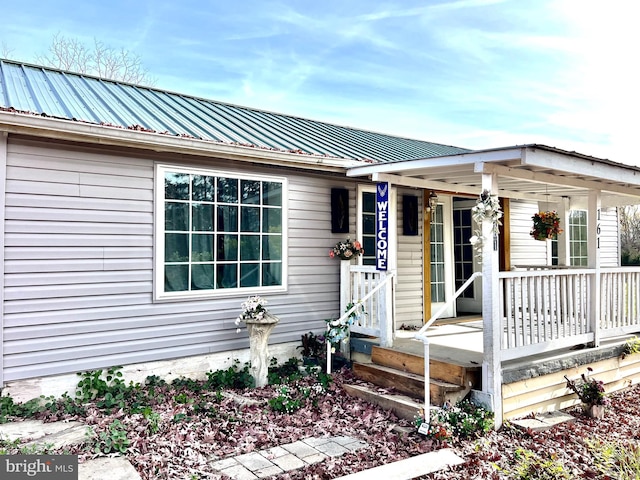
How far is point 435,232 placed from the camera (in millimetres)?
7457

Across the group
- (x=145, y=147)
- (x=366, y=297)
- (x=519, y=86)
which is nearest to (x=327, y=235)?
(x=366, y=297)

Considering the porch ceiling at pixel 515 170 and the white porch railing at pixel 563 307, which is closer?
the porch ceiling at pixel 515 170

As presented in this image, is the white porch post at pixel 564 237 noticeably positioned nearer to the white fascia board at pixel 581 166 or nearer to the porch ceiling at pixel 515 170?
the porch ceiling at pixel 515 170

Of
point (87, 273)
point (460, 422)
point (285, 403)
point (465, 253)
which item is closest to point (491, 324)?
point (460, 422)

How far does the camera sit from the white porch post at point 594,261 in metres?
5.23

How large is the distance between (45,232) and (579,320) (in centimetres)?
589

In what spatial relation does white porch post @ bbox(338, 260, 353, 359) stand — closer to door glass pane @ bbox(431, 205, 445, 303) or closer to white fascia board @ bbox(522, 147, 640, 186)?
door glass pane @ bbox(431, 205, 445, 303)

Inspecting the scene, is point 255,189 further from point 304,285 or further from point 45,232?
point 45,232

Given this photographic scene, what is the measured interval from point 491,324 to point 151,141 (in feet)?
12.1

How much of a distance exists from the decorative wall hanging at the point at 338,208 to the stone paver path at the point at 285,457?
292 cm

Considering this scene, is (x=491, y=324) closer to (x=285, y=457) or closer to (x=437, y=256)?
(x=285, y=457)

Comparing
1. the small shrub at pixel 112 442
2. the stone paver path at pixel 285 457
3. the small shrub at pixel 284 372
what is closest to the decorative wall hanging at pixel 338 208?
the small shrub at pixel 284 372

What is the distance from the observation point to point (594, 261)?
530 centimetres

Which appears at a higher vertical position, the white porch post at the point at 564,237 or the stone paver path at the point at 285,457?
the white porch post at the point at 564,237
